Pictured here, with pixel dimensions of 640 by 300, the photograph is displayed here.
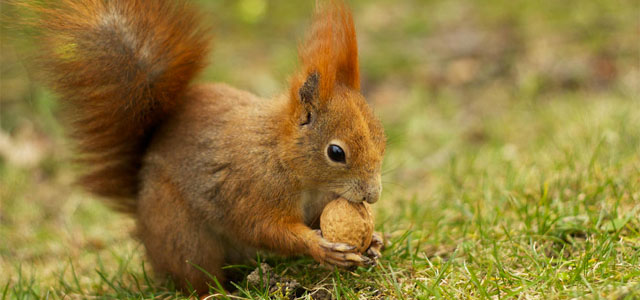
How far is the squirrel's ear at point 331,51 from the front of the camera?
1.82m

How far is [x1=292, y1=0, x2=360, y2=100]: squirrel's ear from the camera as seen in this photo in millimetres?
1824

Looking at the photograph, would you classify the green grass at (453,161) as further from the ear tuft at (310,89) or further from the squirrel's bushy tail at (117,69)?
the ear tuft at (310,89)

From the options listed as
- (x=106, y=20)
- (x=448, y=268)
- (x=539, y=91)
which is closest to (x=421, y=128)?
(x=539, y=91)

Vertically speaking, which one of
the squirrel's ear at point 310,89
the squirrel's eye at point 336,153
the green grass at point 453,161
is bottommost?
the green grass at point 453,161

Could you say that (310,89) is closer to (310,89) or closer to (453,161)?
(310,89)

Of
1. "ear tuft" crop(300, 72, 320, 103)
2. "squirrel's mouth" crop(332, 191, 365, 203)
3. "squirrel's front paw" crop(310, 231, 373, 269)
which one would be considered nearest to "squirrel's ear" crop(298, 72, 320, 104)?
"ear tuft" crop(300, 72, 320, 103)

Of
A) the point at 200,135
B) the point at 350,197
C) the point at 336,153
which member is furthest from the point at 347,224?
the point at 200,135

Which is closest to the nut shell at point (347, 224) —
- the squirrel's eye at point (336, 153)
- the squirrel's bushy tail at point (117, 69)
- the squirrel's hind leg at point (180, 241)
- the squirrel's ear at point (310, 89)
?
the squirrel's eye at point (336, 153)

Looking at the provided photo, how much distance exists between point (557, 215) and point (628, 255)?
373mm

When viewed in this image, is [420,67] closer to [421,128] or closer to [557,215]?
[421,128]

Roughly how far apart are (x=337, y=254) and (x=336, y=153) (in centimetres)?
30

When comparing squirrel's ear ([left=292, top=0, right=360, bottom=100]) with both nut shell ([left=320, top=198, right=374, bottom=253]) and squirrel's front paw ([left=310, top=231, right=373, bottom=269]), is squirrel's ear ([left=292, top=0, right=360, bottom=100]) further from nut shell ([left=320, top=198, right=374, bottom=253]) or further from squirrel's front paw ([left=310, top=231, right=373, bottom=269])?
squirrel's front paw ([left=310, top=231, right=373, bottom=269])

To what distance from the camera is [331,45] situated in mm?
1836

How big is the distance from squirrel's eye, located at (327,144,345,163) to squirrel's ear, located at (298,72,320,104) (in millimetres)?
171
